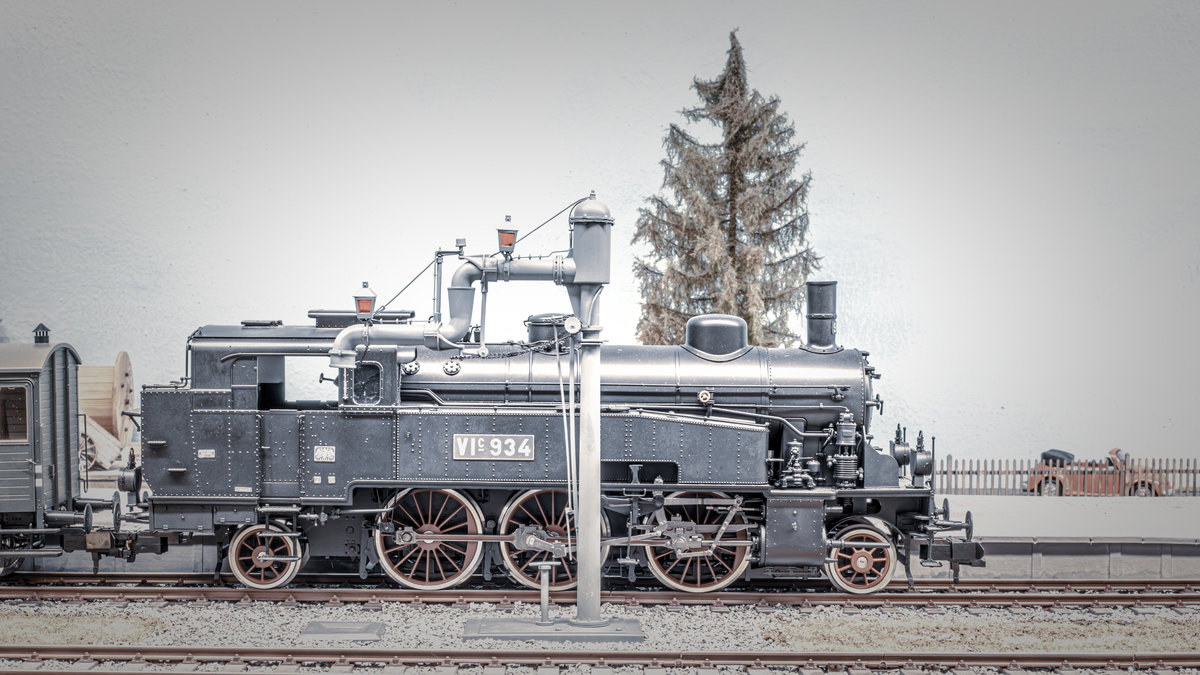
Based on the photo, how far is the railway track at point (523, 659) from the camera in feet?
27.2

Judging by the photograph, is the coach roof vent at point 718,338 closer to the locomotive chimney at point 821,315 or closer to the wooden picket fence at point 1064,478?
the locomotive chimney at point 821,315

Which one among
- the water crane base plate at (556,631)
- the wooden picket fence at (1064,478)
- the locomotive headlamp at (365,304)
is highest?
the locomotive headlamp at (365,304)

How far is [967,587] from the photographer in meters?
10.8

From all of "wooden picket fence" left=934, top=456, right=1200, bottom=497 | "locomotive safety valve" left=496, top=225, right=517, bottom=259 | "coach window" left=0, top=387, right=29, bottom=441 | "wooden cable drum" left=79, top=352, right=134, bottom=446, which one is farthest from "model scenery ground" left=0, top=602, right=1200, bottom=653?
"wooden cable drum" left=79, top=352, right=134, bottom=446

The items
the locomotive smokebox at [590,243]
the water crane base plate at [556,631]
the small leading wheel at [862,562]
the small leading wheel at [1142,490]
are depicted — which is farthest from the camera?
the small leading wheel at [1142,490]

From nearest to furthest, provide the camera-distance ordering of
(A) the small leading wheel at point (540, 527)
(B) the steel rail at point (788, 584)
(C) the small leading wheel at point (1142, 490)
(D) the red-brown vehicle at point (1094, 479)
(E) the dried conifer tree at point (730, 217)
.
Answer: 1. (A) the small leading wheel at point (540, 527)
2. (B) the steel rail at point (788, 584)
3. (E) the dried conifer tree at point (730, 217)
4. (D) the red-brown vehicle at point (1094, 479)
5. (C) the small leading wheel at point (1142, 490)

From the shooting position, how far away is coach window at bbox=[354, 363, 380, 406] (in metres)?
10.4

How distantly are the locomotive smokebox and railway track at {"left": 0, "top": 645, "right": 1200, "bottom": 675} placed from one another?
135 inches

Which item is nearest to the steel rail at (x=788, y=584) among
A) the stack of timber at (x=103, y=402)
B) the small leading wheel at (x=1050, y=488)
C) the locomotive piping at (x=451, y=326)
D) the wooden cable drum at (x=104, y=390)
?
the locomotive piping at (x=451, y=326)

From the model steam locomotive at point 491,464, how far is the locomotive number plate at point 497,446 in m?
0.02

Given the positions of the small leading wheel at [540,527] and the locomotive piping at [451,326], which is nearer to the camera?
the locomotive piping at [451,326]

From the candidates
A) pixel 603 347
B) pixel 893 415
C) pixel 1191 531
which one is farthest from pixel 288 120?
pixel 1191 531

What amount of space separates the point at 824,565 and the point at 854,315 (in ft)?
26.2

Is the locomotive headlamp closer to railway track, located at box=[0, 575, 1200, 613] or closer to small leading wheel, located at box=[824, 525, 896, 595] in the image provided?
railway track, located at box=[0, 575, 1200, 613]
